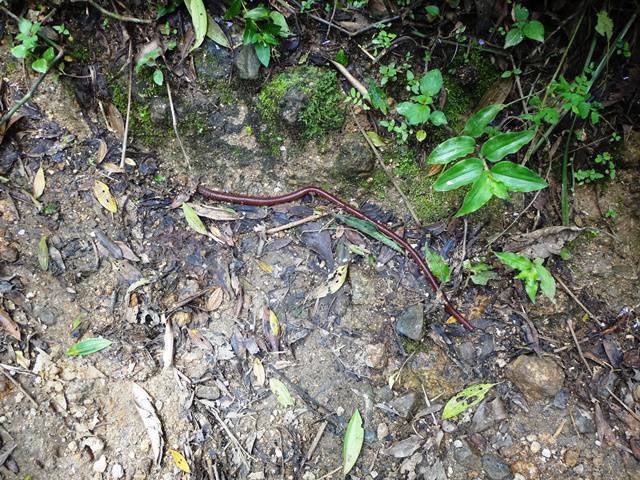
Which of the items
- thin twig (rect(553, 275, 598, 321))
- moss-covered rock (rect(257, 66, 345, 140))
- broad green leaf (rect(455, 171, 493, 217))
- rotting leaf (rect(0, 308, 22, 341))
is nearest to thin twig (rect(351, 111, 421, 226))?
moss-covered rock (rect(257, 66, 345, 140))

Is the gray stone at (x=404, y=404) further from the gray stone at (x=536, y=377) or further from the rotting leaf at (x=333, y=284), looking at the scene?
the rotting leaf at (x=333, y=284)

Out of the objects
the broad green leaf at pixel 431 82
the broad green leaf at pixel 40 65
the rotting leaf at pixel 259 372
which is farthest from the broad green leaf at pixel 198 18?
the rotting leaf at pixel 259 372

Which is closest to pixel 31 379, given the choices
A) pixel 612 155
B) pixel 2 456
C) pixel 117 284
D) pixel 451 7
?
pixel 2 456

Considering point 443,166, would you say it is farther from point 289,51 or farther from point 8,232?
point 8,232

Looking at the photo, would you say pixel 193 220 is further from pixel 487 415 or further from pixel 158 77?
pixel 487 415

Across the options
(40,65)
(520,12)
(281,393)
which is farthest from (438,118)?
(40,65)

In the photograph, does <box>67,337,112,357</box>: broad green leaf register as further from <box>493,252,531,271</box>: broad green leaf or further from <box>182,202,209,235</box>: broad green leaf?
<box>493,252,531,271</box>: broad green leaf
